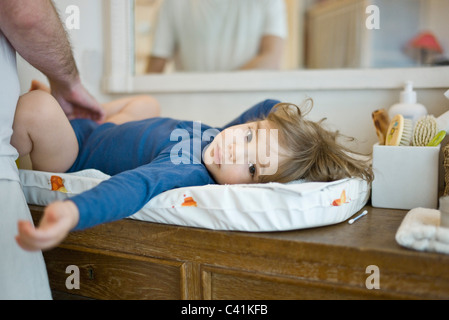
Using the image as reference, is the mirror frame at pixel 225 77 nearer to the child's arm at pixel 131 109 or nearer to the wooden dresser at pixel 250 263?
the child's arm at pixel 131 109

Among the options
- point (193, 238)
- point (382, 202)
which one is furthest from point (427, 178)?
point (193, 238)

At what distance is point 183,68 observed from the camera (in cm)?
143

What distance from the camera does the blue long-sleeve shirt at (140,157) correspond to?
0.68 metres

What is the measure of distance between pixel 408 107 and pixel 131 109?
81 cm

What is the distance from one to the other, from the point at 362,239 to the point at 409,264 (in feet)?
0.29

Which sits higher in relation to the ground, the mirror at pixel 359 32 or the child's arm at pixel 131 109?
the mirror at pixel 359 32

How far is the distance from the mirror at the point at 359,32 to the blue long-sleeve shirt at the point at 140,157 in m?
0.26

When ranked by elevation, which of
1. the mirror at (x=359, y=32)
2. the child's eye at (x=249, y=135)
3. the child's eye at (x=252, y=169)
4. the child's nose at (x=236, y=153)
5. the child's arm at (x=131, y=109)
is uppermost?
the mirror at (x=359, y=32)

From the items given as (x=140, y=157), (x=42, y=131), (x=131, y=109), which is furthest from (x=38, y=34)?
(x=131, y=109)

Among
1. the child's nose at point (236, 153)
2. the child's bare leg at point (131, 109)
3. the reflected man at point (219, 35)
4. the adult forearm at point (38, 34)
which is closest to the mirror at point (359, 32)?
the reflected man at point (219, 35)

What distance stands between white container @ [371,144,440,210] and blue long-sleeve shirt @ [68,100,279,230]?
0.35 meters

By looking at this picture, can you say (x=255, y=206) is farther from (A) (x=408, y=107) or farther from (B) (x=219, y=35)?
(B) (x=219, y=35)

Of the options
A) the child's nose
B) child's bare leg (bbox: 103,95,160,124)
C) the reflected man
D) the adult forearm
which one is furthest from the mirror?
the adult forearm
